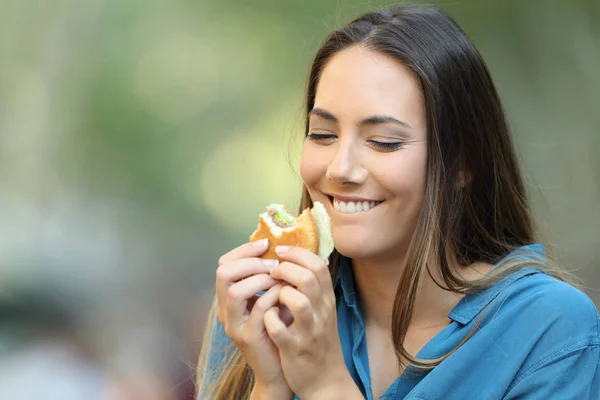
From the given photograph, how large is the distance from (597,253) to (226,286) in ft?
10.4

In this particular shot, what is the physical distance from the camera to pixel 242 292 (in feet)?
5.57

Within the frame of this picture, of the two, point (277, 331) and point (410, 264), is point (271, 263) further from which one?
A: point (410, 264)

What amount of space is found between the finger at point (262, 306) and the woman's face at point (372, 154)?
0.22m

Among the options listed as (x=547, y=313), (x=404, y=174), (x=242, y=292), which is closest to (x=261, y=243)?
(x=242, y=292)

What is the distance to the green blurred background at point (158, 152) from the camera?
13.0 feet

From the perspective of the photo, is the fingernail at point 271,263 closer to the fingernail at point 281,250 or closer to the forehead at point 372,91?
the fingernail at point 281,250

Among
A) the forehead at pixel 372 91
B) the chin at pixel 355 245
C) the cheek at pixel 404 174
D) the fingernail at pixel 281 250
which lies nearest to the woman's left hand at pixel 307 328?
the fingernail at pixel 281 250

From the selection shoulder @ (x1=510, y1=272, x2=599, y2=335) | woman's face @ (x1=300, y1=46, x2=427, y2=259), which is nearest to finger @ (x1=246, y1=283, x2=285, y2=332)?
woman's face @ (x1=300, y1=46, x2=427, y2=259)

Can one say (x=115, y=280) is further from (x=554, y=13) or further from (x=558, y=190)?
(x=554, y=13)

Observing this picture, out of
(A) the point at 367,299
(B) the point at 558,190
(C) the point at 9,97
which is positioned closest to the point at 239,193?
(C) the point at 9,97

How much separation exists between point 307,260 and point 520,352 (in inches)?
20.7

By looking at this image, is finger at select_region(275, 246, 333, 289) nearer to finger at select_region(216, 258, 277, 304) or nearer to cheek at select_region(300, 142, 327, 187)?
finger at select_region(216, 258, 277, 304)

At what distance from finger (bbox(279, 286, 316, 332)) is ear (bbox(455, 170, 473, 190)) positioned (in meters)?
0.57

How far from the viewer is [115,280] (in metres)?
4.09
